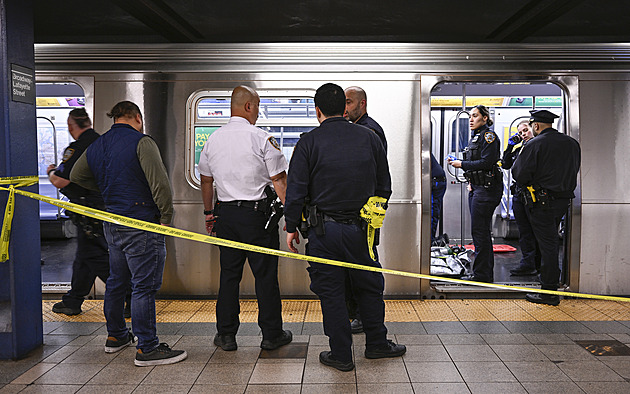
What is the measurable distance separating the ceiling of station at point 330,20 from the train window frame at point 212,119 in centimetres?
71

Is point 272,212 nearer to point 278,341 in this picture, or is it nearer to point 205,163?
point 205,163

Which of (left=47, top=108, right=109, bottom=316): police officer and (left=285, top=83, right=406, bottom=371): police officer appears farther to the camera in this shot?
(left=47, top=108, right=109, bottom=316): police officer

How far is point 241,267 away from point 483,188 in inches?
125

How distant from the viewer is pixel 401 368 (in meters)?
3.65

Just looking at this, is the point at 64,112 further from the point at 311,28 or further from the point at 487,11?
the point at 487,11

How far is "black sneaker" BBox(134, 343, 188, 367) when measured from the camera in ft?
12.3

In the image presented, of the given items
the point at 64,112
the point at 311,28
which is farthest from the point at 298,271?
the point at 64,112

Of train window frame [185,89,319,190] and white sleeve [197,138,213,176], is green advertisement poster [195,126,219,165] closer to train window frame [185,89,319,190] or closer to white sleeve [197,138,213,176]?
train window frame [185,89,319,190]

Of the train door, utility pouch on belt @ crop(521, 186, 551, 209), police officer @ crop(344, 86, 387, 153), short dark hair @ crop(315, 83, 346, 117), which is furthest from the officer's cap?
the train door

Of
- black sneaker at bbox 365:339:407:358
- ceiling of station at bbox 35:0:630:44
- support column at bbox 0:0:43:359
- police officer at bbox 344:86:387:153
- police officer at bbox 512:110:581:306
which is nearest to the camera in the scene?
support column at bbox 0:0:43:359

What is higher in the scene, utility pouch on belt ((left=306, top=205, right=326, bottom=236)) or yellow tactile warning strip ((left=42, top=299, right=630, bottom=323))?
utility pouch on belt ((left=306, top=205, right=326, bottom=236))

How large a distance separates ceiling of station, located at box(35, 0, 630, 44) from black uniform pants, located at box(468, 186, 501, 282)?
1.65 m

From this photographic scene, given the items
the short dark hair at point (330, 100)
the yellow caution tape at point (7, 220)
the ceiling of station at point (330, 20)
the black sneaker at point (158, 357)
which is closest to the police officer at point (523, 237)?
the ceiling of station at point (330, 20)

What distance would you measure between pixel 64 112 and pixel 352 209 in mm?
8416
